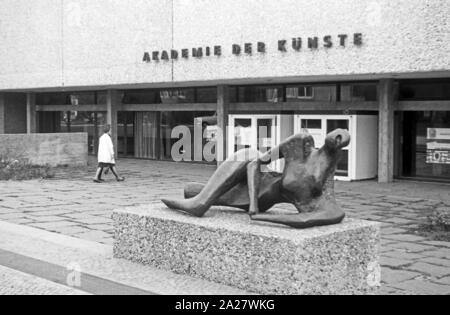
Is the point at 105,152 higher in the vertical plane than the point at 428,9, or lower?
lower

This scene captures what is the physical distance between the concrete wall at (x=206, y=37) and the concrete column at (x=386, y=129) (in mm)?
1388

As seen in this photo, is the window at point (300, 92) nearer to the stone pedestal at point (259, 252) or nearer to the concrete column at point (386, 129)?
the concrete column at point (386, 129)

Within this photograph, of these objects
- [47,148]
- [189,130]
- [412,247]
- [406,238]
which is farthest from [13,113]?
[412,247]

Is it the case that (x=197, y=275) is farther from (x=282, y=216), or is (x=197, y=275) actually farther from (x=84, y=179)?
(x=84, y=179)

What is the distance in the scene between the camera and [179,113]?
24266 mm

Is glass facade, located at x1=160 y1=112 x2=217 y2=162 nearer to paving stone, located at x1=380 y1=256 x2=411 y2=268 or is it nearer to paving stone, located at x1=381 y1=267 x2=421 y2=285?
paving stone, located at x1=380 y1=256 x2=411 y2=268

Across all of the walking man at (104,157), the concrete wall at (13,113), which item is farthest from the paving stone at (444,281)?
the concrete wall at (13,113)

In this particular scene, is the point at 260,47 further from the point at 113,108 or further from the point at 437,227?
the point at 113,108

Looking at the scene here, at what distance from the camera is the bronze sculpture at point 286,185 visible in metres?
6.04

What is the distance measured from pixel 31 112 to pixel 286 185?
2620 cm

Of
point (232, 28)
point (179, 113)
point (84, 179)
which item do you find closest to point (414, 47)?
point (232, 28)

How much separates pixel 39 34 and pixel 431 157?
1527cm

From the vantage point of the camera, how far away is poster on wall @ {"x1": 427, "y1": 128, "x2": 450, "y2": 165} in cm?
1711

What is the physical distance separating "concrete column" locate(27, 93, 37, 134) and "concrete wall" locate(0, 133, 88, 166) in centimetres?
909
